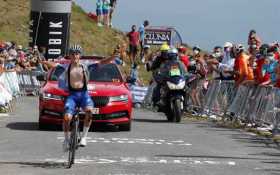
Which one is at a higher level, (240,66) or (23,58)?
(240,66)

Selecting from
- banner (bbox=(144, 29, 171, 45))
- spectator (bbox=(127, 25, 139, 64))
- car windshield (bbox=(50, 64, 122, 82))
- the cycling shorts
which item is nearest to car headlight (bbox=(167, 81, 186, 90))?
car windshield (bbox=(50, 64, 122, 82))

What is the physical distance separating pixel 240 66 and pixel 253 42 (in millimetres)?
747

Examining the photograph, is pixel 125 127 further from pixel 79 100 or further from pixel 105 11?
pixel 105 11

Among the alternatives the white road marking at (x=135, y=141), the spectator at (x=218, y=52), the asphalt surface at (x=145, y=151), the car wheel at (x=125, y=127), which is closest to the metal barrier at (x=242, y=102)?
the asphalt surface at (x=145, y=151)

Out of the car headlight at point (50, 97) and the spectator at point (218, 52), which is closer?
the car headlight at point (50, 97)

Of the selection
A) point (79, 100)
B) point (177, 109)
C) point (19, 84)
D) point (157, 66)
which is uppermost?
point (79, 100)

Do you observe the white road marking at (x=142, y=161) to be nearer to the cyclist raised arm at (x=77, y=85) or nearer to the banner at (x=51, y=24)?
the cyclist raised arm at (x=77, y=85)

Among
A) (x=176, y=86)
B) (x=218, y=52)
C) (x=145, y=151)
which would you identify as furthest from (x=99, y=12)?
(x=145, y=151)

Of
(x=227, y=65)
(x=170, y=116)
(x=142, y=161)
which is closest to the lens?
(x=142, y=161)

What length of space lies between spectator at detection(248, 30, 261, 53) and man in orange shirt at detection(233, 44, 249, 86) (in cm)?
26

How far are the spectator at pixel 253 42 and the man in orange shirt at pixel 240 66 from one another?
10.4 inches

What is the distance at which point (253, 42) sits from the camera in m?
24.2

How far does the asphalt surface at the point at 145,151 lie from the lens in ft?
46.6

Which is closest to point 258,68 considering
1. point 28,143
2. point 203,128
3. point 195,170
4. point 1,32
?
point 203,128
